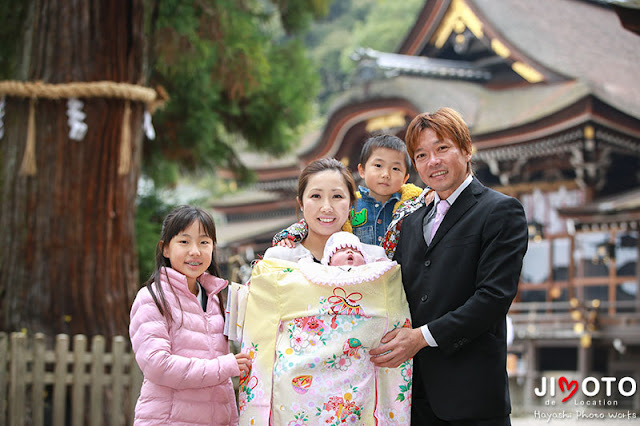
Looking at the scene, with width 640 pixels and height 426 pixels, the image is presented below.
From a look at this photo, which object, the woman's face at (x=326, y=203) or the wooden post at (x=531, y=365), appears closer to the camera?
the woman's face at (x=326, y=203)

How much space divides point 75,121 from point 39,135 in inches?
13.0

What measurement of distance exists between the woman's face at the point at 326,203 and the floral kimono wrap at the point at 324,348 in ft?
0.69

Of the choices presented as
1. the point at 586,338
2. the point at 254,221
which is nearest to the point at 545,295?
the point at 586,338

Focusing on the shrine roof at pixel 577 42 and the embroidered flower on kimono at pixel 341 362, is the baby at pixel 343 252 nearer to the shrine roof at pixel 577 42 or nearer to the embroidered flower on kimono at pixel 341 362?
the embroidered flower on kimono at pixel 341 362

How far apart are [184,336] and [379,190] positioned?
1.01m

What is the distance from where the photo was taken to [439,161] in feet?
8.65

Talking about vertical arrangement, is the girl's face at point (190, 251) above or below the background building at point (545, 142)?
below

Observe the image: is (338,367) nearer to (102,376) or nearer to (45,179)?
(102,376)

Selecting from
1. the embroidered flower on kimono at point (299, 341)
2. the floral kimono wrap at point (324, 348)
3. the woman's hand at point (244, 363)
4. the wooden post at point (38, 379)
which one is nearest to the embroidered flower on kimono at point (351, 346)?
the floral kimono wrap at point (324, 348)

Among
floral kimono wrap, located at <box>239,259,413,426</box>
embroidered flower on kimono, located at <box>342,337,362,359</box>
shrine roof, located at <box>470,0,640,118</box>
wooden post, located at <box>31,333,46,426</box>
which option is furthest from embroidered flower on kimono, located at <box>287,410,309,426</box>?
shrine roof, located at <box>470,0,640,118</box>

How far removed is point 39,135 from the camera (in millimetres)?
5621

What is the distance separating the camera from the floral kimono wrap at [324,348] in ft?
8.13

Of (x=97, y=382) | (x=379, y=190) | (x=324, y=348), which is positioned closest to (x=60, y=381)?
(x=97, y=382)

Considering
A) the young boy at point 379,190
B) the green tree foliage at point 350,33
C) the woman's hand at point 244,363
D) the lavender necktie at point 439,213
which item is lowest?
the woman's hand at point 244,363
